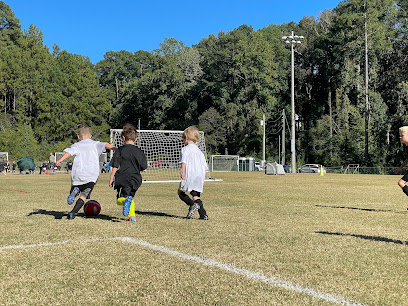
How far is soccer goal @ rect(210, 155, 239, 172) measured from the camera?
56.9 metres

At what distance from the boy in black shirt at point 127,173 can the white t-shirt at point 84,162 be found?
0.55 m

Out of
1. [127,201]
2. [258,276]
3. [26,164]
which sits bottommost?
[258,276]

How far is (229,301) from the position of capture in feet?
11.1

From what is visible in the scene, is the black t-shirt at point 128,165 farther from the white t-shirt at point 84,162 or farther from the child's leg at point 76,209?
the child's leg at point 76,209

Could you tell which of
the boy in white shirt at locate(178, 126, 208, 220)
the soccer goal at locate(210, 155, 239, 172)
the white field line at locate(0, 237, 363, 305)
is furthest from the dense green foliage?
the white field line at locate(0, 237, 363, 305)

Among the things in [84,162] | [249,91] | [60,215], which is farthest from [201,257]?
[249,91]

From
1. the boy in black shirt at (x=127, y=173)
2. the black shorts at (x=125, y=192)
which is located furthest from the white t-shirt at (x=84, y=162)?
the black shorts at (x=125, y=192)

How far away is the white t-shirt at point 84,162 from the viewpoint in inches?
316

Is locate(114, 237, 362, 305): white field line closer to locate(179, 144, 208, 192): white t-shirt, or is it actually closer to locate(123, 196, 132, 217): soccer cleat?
locate(123, 196, 132, 217): soccer cleat

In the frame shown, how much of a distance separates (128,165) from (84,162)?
945mm

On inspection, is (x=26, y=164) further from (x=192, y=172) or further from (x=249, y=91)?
(x=192, y=172)

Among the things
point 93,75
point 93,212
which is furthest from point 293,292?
point 93,75

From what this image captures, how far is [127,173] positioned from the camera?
7.70m

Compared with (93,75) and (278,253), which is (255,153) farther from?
(278,253)
